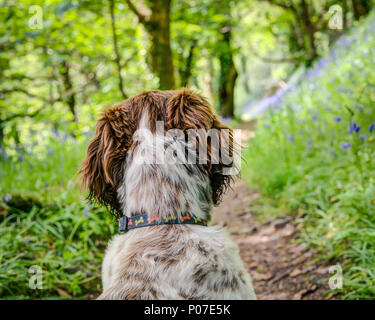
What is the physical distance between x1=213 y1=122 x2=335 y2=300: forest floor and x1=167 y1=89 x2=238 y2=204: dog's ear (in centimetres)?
80

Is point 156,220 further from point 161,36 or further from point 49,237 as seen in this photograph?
point 161,36

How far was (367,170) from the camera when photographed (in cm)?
352

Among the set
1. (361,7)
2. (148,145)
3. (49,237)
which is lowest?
(49,237)

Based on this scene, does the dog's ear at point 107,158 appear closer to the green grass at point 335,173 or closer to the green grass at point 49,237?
the green grass at point 49,237

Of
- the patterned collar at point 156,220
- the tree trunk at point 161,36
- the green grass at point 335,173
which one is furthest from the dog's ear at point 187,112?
the tree trunk at point 161,36

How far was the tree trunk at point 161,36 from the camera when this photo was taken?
658cm

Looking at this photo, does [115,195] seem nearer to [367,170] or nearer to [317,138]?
[367,170]

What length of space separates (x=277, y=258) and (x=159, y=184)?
97.0 inches

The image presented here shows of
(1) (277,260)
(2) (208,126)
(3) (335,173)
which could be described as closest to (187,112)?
(2) (208,126)

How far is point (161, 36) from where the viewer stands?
21.9 ft

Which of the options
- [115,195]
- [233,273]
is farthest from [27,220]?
[233,273]

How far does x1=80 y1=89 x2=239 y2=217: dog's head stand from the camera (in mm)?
1948

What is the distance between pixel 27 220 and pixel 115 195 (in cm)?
210

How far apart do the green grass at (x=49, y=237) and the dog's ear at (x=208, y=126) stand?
1059 mm
